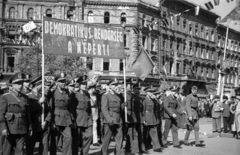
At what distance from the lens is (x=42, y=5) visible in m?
44.3

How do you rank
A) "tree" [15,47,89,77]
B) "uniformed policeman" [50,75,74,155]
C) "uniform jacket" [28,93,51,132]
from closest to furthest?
"uniform jacket" [28,93,51,132], "uniformed policeman" [50,75,74,155], "tree" [15,47,89,77]

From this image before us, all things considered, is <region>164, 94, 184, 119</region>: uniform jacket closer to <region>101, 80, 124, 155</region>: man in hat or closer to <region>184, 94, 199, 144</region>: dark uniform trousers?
<region>184, 94, 199, 144</region>: dark uniform trousers

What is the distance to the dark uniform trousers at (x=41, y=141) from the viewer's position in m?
8.77

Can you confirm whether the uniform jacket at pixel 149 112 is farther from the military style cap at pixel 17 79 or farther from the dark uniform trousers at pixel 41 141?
the military style cap at pixel 17 79

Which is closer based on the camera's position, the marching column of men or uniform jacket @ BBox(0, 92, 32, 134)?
uniform jacket @ BBox(0, 92, 32, 134)

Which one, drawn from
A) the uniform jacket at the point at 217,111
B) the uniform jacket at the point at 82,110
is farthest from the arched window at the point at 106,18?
the uniform jacket at the point at 82,110

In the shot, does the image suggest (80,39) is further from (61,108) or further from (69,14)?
(69,14)

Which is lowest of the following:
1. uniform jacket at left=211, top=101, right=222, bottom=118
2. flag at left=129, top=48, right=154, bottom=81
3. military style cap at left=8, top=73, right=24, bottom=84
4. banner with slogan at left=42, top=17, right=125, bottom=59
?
uniform jacket at left=211, top=101, right=222, bottom=118

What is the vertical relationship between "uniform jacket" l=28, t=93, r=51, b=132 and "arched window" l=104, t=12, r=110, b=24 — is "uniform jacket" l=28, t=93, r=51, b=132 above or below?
below

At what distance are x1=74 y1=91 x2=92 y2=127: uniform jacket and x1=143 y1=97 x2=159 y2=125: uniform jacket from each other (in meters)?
2.18

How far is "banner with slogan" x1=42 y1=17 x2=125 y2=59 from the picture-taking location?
365 inches

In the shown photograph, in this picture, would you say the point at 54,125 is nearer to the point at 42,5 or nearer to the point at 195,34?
the point at 42,5

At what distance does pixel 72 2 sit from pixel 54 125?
36.8 m

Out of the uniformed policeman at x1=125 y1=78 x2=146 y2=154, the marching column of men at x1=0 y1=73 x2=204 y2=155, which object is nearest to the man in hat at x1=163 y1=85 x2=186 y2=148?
the marching column of men at x1=0 y1=73 x2=204 y2=155
